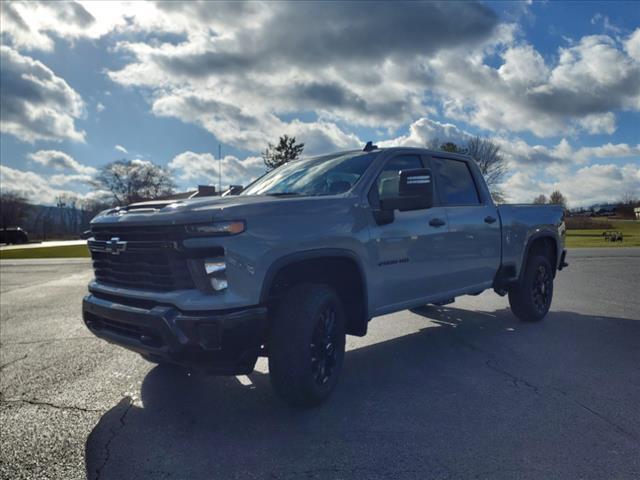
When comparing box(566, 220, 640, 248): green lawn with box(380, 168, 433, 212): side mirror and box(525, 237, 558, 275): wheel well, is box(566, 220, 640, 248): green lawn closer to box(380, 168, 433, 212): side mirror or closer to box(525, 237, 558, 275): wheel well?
box(525, 237, 558, 275): wheel well

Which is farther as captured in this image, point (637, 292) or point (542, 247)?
point (637, 292)

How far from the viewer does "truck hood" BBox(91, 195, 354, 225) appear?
3.21 meters

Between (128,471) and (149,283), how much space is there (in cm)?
120

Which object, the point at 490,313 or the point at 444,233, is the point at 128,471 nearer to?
the point at 444,233

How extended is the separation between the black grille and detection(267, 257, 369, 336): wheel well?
681 millimetres

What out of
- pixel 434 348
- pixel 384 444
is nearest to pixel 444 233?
pixel 434 348

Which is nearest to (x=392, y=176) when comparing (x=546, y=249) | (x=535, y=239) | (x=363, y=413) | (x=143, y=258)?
(x=363, y=413)

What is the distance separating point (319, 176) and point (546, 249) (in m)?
3.93

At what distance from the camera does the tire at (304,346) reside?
135 inches

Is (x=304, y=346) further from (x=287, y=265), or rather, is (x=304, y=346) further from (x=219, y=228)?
(x=219, y=228)

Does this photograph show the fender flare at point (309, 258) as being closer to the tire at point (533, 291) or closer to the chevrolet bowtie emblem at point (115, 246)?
the chevrolet bowtie emblem at point (115, 246)

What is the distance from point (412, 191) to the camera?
3.87 metres

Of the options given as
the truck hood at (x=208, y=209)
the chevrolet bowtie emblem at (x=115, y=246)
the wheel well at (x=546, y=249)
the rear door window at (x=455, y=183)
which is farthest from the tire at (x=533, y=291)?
the chevrolet bowtie emblem at (x=115, y=246)

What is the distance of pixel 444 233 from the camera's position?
4863 millimetres
